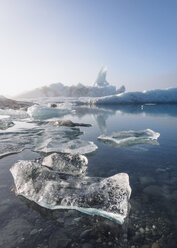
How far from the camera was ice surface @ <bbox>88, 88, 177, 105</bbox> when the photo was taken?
2689cm

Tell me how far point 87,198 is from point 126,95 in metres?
27.0

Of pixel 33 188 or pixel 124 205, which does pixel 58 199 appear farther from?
pixel 124 205

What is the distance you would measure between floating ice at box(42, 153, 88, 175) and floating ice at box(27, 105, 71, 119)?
9.72 meters

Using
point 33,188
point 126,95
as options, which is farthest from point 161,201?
point 126,95

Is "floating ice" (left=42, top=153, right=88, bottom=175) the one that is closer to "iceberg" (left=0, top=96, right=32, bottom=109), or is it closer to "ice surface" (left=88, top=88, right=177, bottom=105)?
"iceberg" (left=0, top=96, right=32, bottom=109)

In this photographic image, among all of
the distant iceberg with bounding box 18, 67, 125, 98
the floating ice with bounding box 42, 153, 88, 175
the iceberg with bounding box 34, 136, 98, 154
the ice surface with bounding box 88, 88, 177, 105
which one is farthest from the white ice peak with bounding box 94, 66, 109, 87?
the floating ice with bounding box 42, 153, 88, 175

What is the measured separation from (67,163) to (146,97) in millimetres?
27717

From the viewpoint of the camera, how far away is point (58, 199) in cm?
198

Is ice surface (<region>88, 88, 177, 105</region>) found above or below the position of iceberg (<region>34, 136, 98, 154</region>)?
above

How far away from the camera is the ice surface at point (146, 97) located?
26891 mm

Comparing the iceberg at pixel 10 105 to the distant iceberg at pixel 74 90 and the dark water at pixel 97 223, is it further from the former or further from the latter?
the distant iceberg at pixel 74 90

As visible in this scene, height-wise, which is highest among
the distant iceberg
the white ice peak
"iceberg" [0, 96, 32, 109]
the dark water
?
the white ice peak

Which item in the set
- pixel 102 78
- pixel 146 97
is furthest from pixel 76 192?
pixel 102 78

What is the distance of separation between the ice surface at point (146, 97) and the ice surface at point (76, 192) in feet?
86.8
